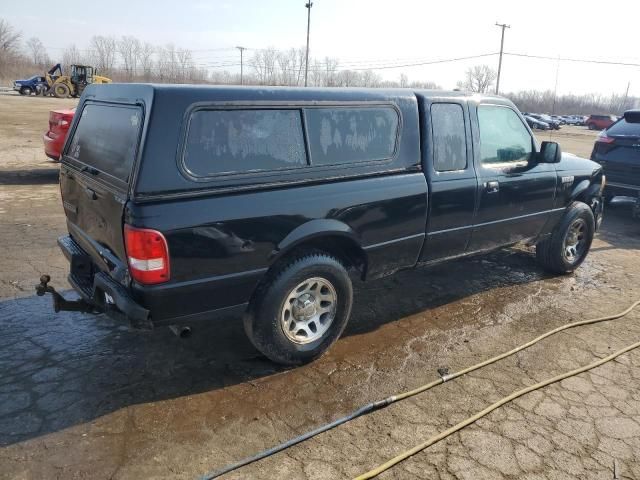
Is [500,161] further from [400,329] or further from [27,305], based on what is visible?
[27,305]

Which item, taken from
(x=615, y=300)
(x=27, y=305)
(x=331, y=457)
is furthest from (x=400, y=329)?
(x=27, y=305)

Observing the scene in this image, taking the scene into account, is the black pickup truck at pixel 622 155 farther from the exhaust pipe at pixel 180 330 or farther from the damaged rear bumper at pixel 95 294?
the damaged rear bumper at pixel 95 294

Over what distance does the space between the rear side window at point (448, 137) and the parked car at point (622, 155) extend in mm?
5497

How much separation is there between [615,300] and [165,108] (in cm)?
470

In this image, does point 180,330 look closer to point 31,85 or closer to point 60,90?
point 60,90

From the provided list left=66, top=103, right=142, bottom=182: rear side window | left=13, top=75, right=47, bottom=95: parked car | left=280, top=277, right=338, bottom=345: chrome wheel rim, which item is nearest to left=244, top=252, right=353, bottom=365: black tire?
left=280, top=277, right=338, bottom=345: chrome wheel rim

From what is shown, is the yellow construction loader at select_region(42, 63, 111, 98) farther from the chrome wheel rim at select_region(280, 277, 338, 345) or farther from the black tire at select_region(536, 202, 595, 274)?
the chrome wheel rim at select_region(280, 277, 338, 345)

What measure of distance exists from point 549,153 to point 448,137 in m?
1.36

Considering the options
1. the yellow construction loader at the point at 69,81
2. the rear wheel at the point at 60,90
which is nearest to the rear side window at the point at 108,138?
the yellow construction loader at the point at 69,81

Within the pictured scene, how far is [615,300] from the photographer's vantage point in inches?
199

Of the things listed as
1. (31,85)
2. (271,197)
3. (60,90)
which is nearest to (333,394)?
(271,197)

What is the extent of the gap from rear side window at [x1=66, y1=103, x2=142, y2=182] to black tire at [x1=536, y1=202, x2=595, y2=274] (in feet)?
14.7

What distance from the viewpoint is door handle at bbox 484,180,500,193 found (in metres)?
4.47

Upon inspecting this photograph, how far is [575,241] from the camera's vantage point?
572cm
